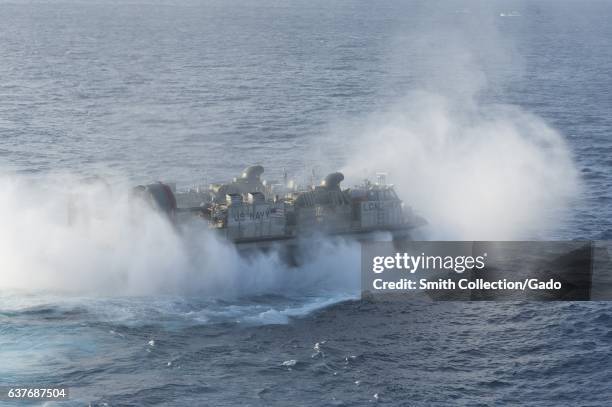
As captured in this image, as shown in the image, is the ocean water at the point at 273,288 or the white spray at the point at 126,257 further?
the white spray at the point at 126,257

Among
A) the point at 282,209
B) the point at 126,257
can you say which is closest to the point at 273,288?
the point at 282,209

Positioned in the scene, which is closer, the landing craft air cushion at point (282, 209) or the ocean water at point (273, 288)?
the ocean water at point (273, 288)

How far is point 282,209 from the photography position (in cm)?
7338

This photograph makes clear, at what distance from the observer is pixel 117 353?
2256 inches

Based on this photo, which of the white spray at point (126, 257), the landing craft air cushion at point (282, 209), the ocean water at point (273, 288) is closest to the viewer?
the ocean water at point (273, 288)

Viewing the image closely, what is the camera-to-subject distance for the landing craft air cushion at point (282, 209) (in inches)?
2827

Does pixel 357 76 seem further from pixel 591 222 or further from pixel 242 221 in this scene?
pixel 242 221

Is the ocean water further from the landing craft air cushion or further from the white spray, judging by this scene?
the landing craft air cushion

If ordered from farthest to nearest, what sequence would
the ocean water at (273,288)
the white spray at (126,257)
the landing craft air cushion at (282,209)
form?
the landing craft air cushion at (282,209) → the white spray at (126,257) → the ocean water at (273,288)

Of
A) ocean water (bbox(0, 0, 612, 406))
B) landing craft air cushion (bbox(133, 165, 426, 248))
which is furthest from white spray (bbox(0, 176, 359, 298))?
landing craft air cushion (bbox(133, 165, 426, 248))

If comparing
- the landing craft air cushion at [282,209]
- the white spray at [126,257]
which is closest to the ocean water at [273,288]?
the white spray at [126,257]

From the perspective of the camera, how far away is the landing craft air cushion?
236ft

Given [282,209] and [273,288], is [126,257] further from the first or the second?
[282,209]

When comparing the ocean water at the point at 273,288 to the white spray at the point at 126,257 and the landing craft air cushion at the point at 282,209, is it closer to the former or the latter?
the white spray at the point at 126,257
